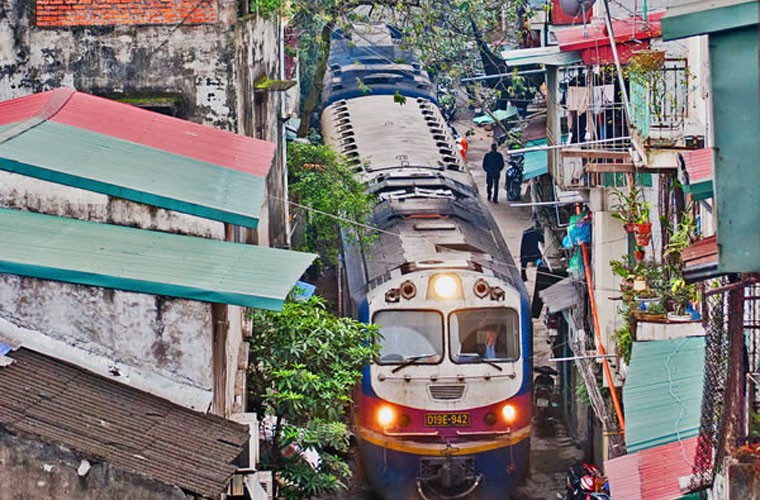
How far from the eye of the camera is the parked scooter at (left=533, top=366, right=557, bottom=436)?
1889cm

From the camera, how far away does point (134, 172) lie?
959cm

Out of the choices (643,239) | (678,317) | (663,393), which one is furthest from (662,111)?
(663,393)

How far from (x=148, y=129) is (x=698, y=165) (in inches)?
173

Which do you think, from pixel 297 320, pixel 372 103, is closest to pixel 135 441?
pixel 297 320

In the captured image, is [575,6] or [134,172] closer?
[134,172]

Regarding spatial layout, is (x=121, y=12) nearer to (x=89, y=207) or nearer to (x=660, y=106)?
(x=89, y=207)

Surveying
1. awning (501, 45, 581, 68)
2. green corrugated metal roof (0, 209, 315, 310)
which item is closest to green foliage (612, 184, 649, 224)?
awning (501, 45, 581, 68)

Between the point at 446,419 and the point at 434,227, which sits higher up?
the point at 434,227

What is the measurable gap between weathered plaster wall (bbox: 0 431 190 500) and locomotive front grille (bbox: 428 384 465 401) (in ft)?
25.5

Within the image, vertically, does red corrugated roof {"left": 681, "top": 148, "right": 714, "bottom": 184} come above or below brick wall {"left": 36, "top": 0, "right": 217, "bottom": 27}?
below

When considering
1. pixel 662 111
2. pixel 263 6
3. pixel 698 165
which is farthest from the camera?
pixel 263 6

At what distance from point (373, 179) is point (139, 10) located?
A: 228 inches

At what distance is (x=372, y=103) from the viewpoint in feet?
71.8

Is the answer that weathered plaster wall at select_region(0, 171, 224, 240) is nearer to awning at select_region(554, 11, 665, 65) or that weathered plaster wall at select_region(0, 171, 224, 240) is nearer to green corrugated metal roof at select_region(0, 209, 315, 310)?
green corrugated metal roof at select_region(0, 209, 315, 310)
